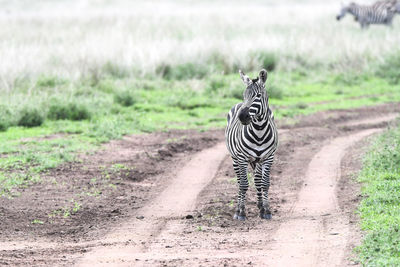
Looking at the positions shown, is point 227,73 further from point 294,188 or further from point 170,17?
point 170,17

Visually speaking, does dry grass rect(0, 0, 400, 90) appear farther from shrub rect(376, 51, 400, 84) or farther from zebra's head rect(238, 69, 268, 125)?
zebra's head rect(238, 69, 268, 125)

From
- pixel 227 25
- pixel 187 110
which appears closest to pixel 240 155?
pixel 187 110

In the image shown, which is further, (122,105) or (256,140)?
(122,105)

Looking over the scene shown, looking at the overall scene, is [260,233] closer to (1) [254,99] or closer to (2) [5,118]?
(1) [254,99]

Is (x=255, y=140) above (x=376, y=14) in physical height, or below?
above

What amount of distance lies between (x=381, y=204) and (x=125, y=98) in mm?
9717

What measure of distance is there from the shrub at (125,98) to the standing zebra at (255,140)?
8.47m

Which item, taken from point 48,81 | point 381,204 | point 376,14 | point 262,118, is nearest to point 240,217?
point 262,118

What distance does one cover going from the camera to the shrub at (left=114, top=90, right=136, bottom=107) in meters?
16.8

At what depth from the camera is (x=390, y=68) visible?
21.4m

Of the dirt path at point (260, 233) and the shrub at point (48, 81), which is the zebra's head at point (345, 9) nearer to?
the shrub at point (48, 81)

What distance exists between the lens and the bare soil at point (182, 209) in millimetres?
6938

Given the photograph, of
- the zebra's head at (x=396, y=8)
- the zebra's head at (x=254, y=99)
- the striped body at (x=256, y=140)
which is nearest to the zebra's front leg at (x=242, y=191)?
the striped body at (x=256, y=140)

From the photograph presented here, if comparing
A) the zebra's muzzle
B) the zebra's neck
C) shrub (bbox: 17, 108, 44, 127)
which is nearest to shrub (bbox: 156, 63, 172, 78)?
shrub (bbox: 17, 108, 44, 127)
